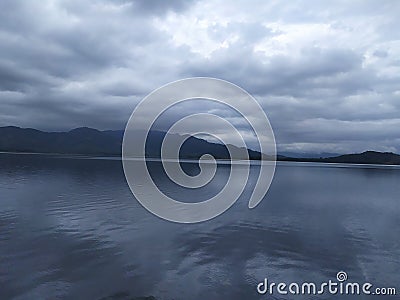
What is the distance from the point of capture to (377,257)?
17.4m

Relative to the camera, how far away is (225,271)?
13984 millimetres

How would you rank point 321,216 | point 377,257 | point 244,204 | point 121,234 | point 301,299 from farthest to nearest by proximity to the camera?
1. point 244,204
2. point 321,216
3. point 121,234
4. point 377,257
5. point 301,299

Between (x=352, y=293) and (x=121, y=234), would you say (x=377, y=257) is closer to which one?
(x=352, y=293)

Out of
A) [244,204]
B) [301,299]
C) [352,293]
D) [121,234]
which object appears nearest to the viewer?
[301,299]

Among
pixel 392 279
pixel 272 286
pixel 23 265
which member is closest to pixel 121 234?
pixel 23 265

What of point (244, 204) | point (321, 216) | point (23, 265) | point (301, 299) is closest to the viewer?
point (301, 299)

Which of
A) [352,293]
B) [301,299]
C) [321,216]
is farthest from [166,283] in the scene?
[321,216]

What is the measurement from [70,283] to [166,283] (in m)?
3.93

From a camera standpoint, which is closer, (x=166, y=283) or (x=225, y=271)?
(x=166, y=283)

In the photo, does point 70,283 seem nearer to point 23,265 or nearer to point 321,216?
point 23,265

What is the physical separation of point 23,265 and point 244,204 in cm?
2464

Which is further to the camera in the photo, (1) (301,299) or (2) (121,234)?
(2) (121,234)

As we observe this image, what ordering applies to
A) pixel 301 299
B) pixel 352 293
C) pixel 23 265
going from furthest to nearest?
pixel 23 265, pixel 352 293, pixel 301 299

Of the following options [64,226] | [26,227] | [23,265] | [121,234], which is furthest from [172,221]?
[23,265]
